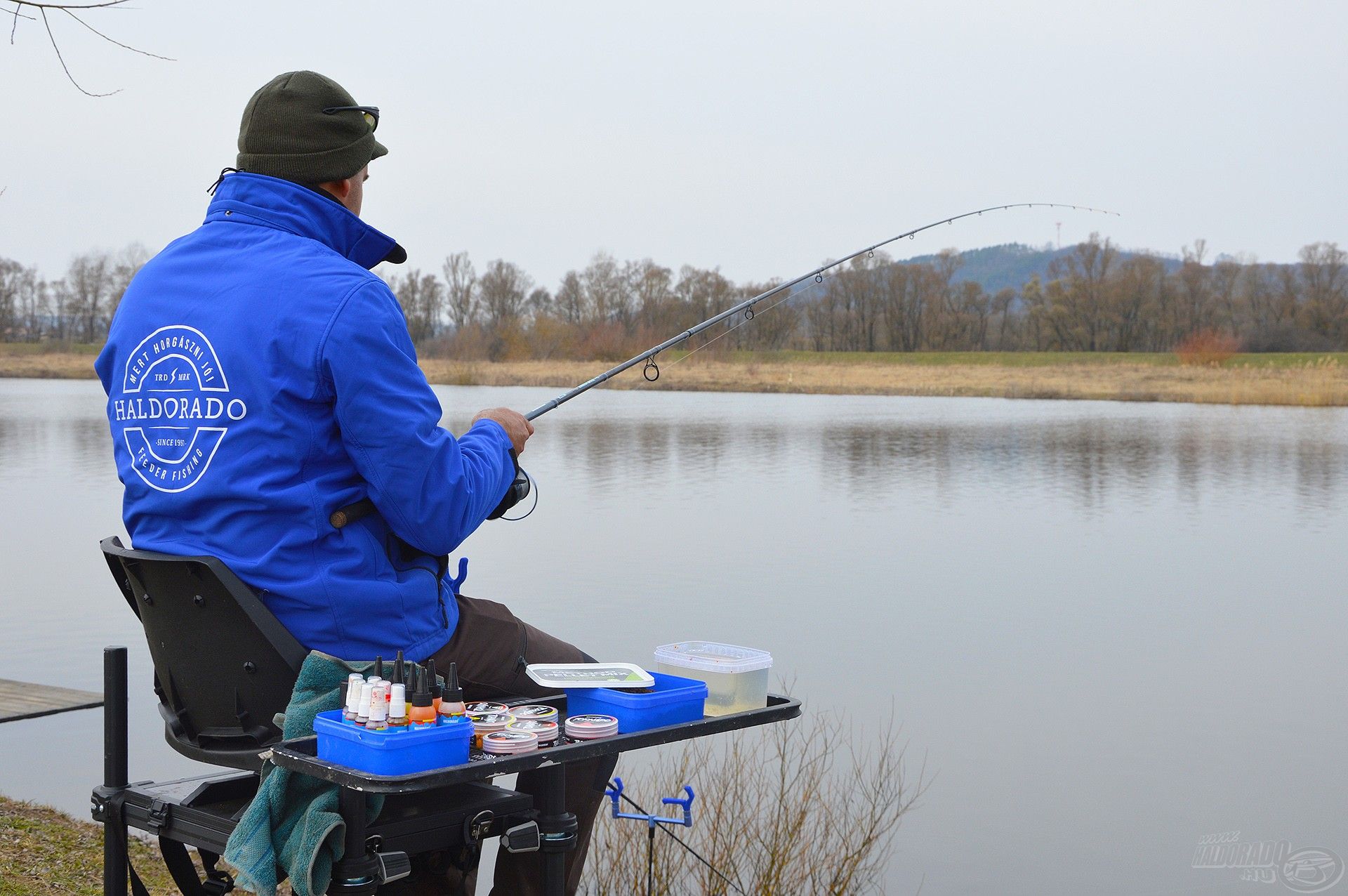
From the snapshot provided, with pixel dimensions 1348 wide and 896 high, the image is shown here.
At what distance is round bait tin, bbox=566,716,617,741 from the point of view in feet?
5.57

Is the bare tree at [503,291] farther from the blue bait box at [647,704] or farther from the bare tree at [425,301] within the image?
the blue bait box at [647,704]

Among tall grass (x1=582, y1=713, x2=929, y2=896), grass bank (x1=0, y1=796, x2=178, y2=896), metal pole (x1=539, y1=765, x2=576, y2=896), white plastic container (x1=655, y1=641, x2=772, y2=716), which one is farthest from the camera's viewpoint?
tall grass (x1=582, y1=713, x2=929, y2=896)

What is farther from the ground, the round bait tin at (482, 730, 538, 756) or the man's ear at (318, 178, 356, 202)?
the man's ear at (318, 178, 356, 202)

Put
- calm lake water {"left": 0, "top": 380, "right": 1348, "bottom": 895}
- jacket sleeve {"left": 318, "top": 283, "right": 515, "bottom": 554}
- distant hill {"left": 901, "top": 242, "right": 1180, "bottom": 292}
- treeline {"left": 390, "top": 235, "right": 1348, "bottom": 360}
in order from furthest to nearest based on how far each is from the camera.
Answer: distant hill {"left": 901, "top": 242, "right": 1180, "bottom": 292}
treeline {"left": 390, "top": 235, "right": 1348, "bottom": 360}
calm lake water {"left": 0, "top": 380, "right": 1348, "bottom": 895}
jacket sleeve {"left": 318, "top": 283, "right": 515, "bottom": 554}

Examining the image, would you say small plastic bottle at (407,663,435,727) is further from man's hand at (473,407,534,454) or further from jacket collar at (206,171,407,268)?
jacket collar at (206,171,407,268)

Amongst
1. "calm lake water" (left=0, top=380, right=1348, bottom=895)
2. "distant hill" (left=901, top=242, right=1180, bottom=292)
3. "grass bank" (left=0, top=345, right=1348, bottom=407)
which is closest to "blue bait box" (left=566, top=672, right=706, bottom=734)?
"calm lake water" (left=0, top=380, right=1348, bottom=895)

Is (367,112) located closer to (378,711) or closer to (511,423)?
(511,423)

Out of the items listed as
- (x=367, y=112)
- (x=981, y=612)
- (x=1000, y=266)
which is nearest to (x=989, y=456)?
(x=981, y=612)

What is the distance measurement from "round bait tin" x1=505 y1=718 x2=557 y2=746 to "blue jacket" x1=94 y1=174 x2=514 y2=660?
23 centimetres

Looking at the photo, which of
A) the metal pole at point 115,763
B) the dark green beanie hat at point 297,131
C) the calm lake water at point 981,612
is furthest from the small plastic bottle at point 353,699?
the calm lake water at point 981,612

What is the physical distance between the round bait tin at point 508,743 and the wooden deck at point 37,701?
3126 mm

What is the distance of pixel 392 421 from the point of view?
1704 mm

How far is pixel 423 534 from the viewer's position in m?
1.78

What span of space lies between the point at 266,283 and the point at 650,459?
15951 millimetres
